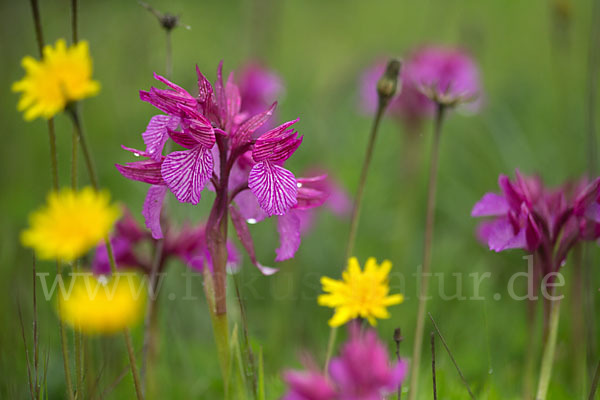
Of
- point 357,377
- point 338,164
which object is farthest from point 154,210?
point 338,164

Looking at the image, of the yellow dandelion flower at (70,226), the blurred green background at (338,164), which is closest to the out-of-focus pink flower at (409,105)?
the blurred green background at (338,164)


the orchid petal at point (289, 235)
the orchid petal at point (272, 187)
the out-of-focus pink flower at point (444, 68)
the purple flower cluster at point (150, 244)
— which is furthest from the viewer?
the out-of-focus pink flower at point (444, 68)

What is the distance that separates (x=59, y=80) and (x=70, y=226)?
0.23m

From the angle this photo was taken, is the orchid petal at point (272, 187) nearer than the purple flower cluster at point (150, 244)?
Yes

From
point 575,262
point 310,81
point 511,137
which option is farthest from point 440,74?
point 310,81

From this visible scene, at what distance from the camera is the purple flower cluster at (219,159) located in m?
0.87

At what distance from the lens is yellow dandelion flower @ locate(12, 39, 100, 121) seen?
2.87ft

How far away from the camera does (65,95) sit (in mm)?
872

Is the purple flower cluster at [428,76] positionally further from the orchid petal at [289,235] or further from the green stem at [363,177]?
the orchid petal at [289,235]

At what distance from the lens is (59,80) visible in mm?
886

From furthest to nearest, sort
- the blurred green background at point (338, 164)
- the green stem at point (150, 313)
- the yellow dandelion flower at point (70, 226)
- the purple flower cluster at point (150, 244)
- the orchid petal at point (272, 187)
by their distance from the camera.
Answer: the blurred green background at point (338, 164) → the purple flower cluster at point (150, 244) → the green stem at point (150, 313) → the orchid petal at point (272, 187) → the yellow dandelion flower at point (70, 226)

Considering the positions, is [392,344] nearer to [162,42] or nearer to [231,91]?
[231,91]

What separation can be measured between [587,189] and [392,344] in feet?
2.44

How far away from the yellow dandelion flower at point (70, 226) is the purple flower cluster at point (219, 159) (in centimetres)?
10
